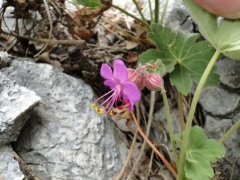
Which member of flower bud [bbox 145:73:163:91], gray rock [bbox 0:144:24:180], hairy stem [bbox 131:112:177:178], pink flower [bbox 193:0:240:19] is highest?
pink flower [bbox 193:0:240:19]

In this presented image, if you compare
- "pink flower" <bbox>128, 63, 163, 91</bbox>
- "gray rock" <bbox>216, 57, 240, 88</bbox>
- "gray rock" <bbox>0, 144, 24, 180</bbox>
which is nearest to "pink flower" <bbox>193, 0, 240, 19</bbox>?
"pink flower" <bbox>128, 63, 163, 91</bbox>

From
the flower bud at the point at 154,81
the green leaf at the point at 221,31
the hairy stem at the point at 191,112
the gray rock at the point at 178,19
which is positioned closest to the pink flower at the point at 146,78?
the flower bud at the point at 154,81

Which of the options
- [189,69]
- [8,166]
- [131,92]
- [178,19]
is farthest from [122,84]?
[178,19]

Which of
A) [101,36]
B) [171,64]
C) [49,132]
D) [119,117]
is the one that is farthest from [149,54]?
[101,36]

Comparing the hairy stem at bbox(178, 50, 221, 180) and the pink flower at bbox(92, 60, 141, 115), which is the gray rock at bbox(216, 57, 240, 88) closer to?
the hairy stem at bbox(178, 50, 221, 180)

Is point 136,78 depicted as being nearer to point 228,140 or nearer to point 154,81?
point 154,81
